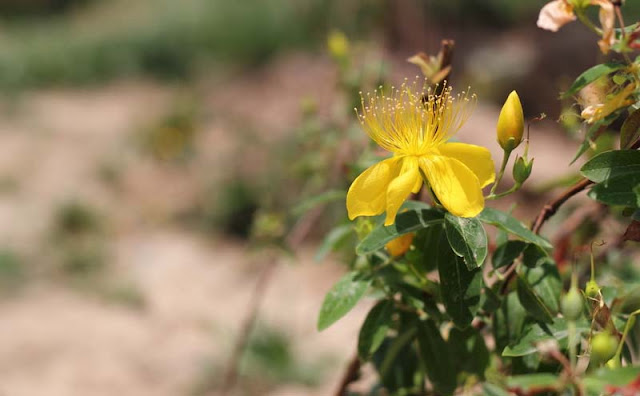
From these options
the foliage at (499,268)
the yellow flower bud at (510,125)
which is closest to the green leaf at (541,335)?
the foliage at (499,268)

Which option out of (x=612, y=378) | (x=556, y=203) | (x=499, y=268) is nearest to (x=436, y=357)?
(x=499, y=268)

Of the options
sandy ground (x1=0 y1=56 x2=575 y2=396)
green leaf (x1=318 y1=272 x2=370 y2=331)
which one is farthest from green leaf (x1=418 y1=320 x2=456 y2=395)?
sandy ground (x1=0 y1=56 x2=575 y2=396)

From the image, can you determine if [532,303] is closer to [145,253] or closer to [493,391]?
[493,391]

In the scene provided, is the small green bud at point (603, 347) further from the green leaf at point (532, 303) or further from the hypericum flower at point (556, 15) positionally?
the hypericum flower at point (556, 15)

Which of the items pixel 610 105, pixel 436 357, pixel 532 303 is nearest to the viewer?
pixel 610 105

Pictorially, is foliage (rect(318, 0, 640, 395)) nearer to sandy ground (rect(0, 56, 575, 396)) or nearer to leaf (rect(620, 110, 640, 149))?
leaf (rect(620, 110, 640, 149))

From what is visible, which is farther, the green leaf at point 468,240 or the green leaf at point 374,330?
the green leaf at point 374,330
